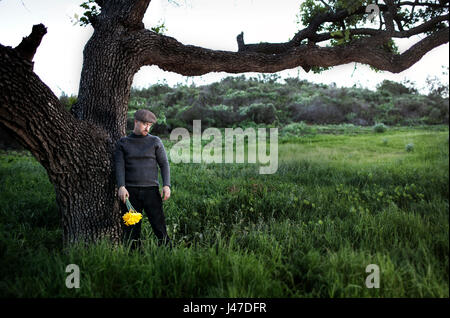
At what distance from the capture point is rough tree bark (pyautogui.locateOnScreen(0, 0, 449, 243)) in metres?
2.95

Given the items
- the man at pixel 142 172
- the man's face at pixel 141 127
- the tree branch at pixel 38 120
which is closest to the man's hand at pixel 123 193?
the man at pixel 142 172

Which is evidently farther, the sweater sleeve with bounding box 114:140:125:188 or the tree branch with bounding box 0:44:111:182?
the sweater sleeve with bounding box 114:140:125:188

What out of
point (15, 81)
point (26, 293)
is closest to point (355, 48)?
point (15, 81)

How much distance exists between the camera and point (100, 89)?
3727mm

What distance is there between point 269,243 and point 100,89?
9.97ft

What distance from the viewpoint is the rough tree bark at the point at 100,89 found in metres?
2.95

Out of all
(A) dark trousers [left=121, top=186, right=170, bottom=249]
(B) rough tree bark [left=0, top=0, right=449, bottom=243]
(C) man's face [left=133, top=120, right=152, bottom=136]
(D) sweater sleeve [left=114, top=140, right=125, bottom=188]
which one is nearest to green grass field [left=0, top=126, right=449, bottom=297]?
(A) dark trousers [left=121, top=186, right=170, bottom=249]

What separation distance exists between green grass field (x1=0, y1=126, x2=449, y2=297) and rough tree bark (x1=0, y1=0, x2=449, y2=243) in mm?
661

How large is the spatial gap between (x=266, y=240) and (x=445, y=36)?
3.75 m

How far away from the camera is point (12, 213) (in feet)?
14.8

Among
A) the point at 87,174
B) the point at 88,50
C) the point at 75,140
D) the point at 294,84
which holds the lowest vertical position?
the point at 87,174

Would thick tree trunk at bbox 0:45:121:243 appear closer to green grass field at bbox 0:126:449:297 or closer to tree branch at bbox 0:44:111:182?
tree branch at bbox 0:44:111:182

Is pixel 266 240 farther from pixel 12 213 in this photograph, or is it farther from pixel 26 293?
pixel 12 213

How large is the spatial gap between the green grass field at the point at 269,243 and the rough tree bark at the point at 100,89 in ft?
2.17
